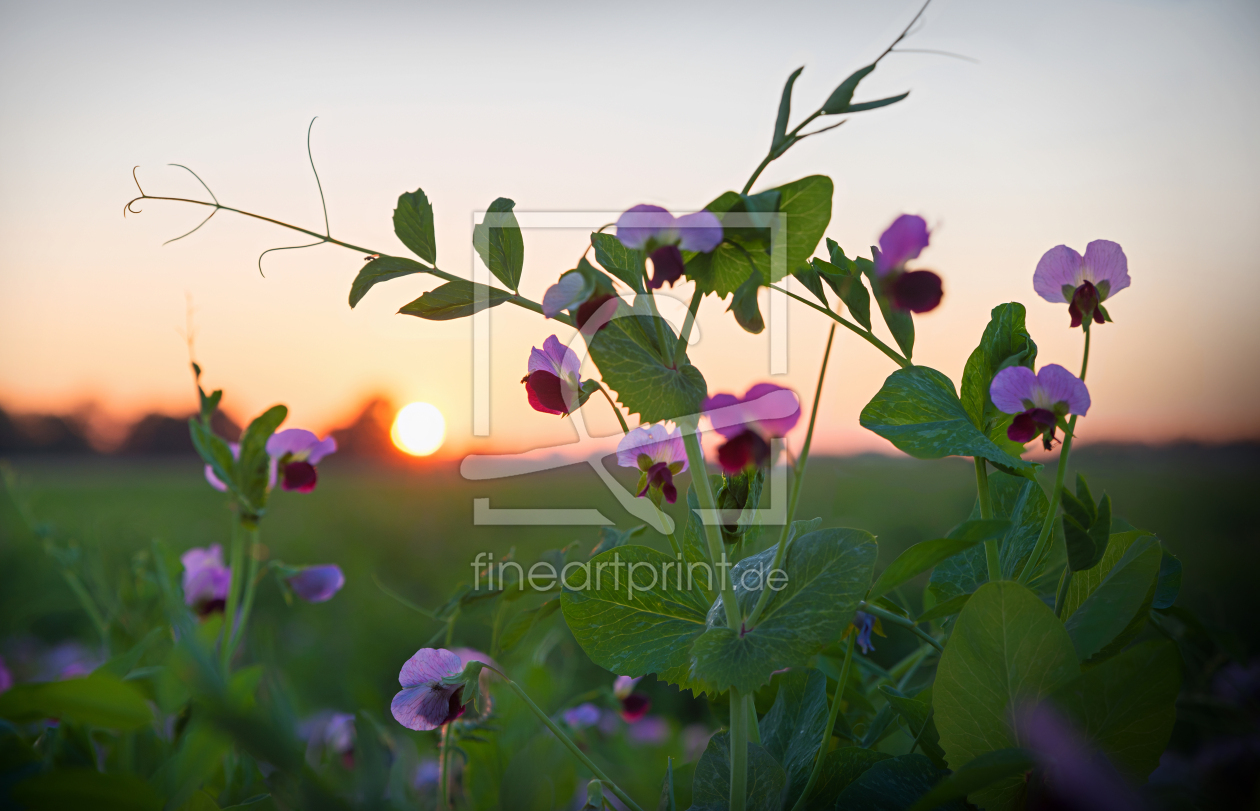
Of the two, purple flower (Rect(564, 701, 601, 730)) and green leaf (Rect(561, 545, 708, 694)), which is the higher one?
green leaf (Rect(561, 545, 708, 694))

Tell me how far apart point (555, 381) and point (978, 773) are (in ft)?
0.77

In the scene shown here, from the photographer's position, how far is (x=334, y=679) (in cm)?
139

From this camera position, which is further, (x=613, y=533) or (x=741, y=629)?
(x=613, y=533)

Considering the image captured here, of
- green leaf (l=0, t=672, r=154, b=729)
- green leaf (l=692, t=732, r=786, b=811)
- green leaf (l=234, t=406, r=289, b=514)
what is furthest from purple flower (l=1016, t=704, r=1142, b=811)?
green leaf (l=234, t=406, r=289, b=514)

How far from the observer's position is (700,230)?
27cm

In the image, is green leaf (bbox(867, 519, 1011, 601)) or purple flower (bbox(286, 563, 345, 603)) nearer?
green leaf (bbox(867, 519, 1011, 601))

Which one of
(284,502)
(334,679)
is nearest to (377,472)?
(284,502)

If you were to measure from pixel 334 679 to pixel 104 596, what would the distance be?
846 mm

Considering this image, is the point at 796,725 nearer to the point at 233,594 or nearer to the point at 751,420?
the point at 751,420

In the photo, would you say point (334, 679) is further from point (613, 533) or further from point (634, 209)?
point (634, 209)

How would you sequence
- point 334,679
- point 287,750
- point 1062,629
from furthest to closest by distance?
point 334,679 → point 1062,629 → point 287,750

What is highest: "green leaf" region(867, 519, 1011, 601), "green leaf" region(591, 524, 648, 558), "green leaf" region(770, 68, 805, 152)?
"green leaf" region(770, 68, 805, 152)

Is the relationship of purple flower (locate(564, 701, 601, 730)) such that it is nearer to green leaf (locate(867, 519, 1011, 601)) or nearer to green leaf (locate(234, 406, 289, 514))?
green leaf (locate(234, 406, 289, 514))

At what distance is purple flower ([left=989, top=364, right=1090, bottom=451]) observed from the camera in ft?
1.03
